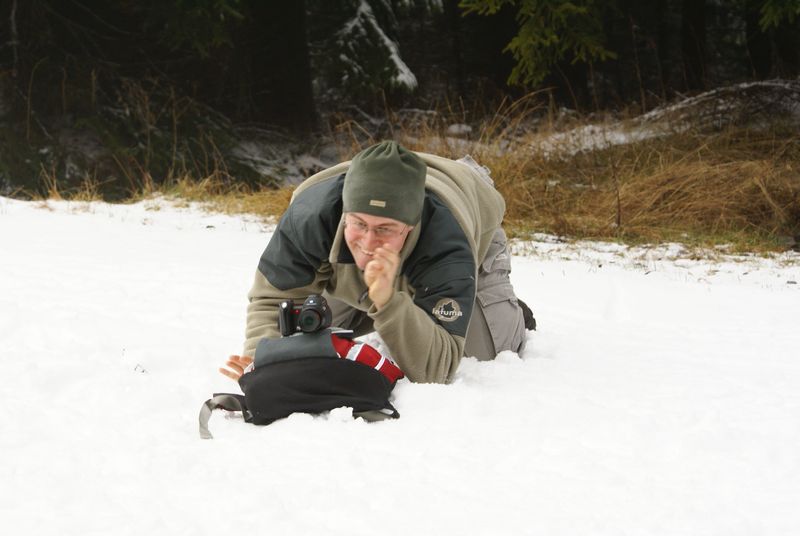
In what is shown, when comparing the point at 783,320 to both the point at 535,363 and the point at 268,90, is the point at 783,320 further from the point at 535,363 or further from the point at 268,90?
the point at 268,90

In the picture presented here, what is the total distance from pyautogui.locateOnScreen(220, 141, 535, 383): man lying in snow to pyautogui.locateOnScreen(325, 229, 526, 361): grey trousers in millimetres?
69

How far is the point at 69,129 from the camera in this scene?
28.3 feet

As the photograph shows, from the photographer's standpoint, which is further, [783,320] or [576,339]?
[783,320]

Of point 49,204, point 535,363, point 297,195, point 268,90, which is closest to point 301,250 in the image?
point 297,195

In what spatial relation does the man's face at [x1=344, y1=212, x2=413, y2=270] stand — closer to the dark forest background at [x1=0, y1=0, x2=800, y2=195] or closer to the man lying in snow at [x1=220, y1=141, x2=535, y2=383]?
the man lying in snow at [x1=220, y1=141, x2=535, y2=383]

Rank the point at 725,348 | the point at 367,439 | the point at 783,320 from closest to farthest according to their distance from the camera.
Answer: the point at 367,439 < the point at 725,348 < the point at 783,320

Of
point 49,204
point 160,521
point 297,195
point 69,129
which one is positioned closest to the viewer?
point 160,521

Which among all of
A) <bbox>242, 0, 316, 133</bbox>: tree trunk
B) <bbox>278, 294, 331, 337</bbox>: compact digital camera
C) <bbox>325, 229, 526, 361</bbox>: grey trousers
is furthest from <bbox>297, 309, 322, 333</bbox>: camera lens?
<bbox>242, 0, 316, 133</bbox>: tree trunk

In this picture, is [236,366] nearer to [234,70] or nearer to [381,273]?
[381,273]

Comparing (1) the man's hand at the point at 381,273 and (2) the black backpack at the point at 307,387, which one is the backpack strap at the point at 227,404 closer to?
(2) the black backpack at the point at 307,387

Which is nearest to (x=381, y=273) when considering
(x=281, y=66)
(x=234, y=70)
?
(x=281, y=66)

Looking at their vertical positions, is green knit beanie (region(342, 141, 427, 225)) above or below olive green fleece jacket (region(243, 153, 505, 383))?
above

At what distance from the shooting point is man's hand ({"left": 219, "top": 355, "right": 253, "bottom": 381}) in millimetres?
2600

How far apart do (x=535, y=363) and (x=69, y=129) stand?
707cm
